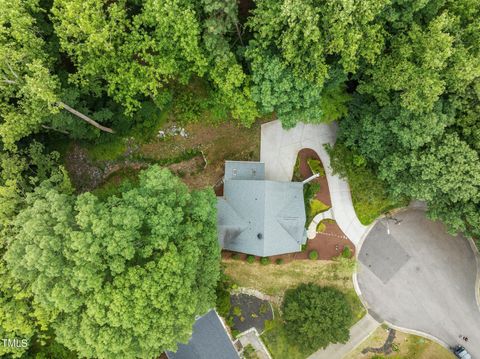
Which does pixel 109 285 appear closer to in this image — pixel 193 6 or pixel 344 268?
pixel 193 6

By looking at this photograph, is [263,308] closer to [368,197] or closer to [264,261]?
[264,261]

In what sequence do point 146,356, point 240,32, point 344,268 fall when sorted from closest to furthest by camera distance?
point 146,356 → point 240,32 → point 344,268

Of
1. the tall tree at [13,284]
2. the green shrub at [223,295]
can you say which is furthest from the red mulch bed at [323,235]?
the tall tree at [13,284]

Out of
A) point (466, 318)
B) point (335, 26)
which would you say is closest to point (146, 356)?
point (335, 26)

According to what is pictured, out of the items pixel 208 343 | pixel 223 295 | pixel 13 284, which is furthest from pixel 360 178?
pixel 13 284

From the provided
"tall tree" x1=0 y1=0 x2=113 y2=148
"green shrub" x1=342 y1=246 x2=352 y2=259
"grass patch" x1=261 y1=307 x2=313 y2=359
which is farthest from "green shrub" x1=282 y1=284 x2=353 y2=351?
"tall tree" x1=0 y1=0 x2=113 y2=148

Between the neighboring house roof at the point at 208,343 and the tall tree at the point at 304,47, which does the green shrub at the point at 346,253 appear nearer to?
the neighboring house roof at the point at 208,343

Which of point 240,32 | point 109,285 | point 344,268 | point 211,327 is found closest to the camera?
point 109,285

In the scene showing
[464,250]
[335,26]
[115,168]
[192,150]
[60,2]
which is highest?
[60,2]
